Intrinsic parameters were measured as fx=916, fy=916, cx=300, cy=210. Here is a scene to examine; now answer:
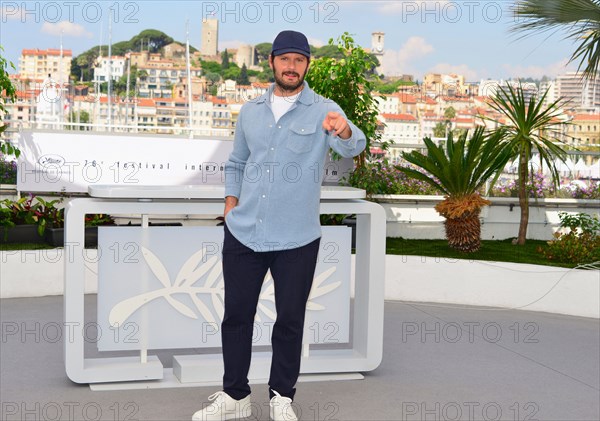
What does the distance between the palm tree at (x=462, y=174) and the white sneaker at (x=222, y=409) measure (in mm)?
5146

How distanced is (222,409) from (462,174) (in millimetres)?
5416

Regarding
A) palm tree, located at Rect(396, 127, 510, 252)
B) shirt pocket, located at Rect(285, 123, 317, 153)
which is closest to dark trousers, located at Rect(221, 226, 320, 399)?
shirt pocket, located at Rect(285, 123, 317, 153)

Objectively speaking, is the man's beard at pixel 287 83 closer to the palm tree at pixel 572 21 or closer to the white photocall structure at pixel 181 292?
the white photocall structure at pixel 181 292

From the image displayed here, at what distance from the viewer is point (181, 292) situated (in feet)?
16.7

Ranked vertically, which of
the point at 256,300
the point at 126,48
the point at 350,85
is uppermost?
the point at 126,48

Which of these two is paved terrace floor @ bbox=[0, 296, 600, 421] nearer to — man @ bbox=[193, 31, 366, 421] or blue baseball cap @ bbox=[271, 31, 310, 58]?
man @ bbox=[193, 31, 366, 421]

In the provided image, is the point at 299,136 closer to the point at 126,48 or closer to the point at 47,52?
the point at 126,48

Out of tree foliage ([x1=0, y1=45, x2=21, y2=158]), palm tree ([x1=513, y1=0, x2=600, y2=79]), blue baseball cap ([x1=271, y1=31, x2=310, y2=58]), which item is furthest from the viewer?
tree foliage ([x1=0, y1=45, x2=21, y2=158])

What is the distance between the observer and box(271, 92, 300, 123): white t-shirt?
4207mm

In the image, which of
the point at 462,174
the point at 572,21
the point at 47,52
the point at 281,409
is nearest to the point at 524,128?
the point at 462,174

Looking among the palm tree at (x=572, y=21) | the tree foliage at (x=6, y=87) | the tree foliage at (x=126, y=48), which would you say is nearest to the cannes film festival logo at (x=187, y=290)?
the palm tree at (x=572, y=21)

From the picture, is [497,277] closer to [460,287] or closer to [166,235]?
[460,287]

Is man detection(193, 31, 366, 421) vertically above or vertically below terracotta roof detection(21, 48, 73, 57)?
below

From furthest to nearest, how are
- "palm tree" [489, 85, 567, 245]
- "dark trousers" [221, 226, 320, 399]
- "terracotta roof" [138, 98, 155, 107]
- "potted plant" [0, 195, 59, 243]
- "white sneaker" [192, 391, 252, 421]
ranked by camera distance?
1. "terracotta roof" [138, 98, 155, 107]
2. "palm tree" [489, 85, 567, 245]
3. "potted plant" [0, 195, 59, 243]
4. "white sneaker" [192, 391, 252, 421]
5. "dark trousers" [221, 226, 320, 399]
